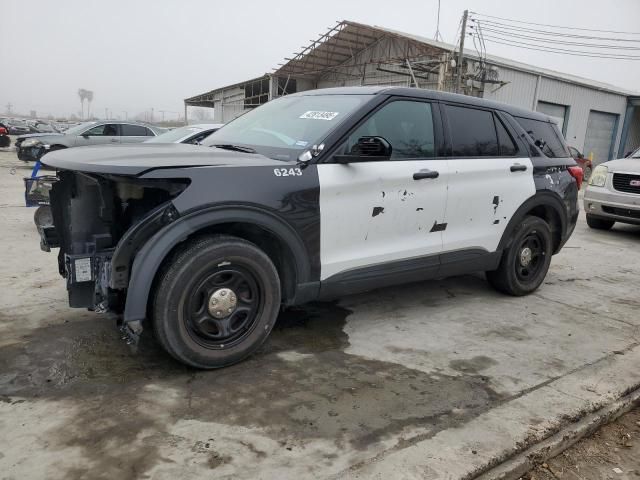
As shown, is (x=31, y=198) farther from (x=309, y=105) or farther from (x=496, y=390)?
(x=496, y=390)

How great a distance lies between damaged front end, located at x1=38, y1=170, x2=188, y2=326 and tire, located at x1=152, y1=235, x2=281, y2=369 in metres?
0.25

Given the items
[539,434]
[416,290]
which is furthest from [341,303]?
[539,434]

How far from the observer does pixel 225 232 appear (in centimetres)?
319

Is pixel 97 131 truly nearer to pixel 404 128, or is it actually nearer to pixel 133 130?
pixel 133 130

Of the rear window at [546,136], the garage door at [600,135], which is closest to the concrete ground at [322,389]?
the rear window at [546,136]

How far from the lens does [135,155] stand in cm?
297

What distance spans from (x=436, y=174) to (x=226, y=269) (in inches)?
71.2

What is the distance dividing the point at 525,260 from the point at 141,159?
Answer: 12.1 ft

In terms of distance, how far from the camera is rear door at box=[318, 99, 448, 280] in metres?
3.41

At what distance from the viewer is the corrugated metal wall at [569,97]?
2039cm

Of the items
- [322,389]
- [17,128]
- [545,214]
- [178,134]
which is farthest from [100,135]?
[17,128]

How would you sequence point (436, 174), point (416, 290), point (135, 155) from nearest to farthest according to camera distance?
point (135, 155), point (436, 174), point (416, 290)

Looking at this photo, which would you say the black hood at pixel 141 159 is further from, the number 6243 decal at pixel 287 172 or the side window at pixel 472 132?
the side window at pixel 472 132

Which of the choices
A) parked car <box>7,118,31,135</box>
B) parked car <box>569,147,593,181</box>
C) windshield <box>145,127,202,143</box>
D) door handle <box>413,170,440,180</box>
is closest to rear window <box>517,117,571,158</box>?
door handle <box>413,170,440,180</box>
